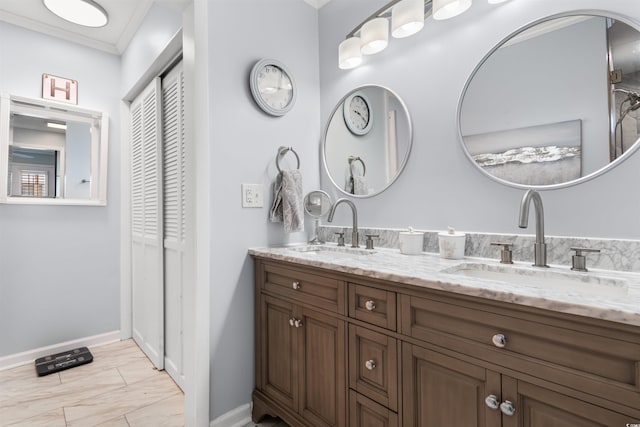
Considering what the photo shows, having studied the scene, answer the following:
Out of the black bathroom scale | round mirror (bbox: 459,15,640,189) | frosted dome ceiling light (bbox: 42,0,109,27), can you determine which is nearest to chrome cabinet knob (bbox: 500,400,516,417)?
round mirror (bbox: 459,15,640,189)

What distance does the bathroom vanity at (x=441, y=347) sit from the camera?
65 cm

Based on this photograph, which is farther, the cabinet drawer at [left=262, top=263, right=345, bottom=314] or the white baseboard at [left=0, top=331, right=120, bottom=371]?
the white baseboard at [left=0, top=331, right=120, bottom=371]

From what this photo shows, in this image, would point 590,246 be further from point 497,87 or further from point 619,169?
point 497,87

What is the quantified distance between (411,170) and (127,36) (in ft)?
8.25

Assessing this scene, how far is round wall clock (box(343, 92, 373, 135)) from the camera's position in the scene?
1833 millimetres

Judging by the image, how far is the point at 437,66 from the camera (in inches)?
59.0

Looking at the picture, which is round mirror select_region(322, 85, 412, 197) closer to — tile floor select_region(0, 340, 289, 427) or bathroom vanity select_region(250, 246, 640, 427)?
bathroom vanity select_region(250, 246, 640, 427)

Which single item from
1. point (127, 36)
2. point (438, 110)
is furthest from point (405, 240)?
point (127, 36)

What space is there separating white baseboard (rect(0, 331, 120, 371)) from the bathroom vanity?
6.03ft

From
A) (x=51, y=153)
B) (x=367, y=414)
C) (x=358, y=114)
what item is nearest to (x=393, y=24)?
(x=358, y=114)

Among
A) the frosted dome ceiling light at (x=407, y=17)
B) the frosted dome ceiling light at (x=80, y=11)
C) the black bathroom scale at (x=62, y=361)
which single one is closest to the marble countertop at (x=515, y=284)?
the frosted dome ceiling light at (x=407, y=17)

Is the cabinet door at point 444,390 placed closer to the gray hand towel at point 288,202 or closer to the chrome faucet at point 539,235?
the chrome faucet at point 539,235

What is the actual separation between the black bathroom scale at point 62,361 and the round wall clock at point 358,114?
8.23 ft

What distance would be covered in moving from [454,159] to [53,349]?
3.10m
